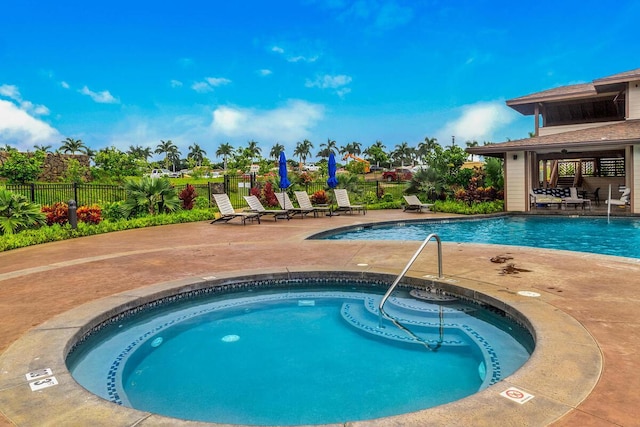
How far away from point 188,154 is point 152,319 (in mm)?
108371

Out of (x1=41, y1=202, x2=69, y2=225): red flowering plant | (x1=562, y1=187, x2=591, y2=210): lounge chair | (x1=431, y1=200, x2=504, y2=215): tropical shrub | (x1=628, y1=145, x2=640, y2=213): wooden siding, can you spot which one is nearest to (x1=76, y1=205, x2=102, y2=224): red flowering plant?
(x1=41, y1=202, x2=69, y2=225): red flowering plant

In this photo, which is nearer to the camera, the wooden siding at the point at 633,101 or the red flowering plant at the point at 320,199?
the wooden siding at the point at 633,101

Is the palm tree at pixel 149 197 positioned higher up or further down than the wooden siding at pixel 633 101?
further down

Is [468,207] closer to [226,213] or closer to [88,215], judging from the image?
[226,213]

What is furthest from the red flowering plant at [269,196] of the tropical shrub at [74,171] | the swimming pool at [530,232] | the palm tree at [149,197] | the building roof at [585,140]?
the tropical shrub at [74,171]

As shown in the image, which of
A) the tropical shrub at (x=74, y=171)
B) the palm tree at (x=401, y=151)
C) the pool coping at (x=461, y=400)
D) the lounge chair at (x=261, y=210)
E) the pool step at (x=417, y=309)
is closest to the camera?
the pool coping at (x=461, y=400)

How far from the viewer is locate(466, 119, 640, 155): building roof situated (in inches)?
584

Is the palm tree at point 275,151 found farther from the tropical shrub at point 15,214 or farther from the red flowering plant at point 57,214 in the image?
the tropical shrub at point 15,214

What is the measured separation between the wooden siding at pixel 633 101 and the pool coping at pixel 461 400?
17.1 metres

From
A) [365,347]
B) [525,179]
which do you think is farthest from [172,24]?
[365,347]

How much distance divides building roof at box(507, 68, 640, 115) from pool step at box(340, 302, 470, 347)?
56.6 feet

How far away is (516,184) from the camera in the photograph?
1714cm

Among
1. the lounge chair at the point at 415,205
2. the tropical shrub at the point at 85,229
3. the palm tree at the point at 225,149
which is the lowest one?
the tropical shrub at the point at 85,229

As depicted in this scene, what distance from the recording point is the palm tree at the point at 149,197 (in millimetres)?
14676
